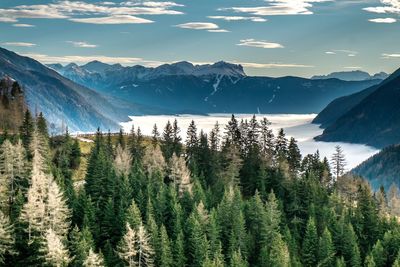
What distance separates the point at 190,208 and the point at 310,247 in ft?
84.7

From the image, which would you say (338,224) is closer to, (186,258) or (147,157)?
(186,258)

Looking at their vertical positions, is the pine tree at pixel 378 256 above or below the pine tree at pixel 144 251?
below

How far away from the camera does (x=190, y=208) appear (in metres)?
109

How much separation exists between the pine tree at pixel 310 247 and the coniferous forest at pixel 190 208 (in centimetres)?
22

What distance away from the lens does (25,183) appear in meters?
101

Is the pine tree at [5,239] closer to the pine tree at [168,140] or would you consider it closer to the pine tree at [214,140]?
the pine tree at [168,140]

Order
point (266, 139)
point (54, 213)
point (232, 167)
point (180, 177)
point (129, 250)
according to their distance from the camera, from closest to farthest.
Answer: point (54, 213)
point (129, 250)
point (180, 177)
point (232, 167)
point (266, 139)

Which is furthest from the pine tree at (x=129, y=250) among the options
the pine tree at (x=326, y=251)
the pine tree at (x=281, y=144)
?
the pine tree at (x=281, y=144)

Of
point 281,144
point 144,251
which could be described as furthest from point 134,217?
point 281,144

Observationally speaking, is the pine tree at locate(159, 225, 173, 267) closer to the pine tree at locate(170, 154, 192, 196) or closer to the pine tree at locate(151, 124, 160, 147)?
the pine tree at locate(170, 154, 192, 196)

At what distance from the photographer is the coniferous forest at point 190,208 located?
80.3 m

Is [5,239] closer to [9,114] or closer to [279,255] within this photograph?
[279,255]

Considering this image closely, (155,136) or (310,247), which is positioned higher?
(155,136)

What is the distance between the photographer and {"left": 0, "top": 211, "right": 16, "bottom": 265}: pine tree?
75.8 meters
